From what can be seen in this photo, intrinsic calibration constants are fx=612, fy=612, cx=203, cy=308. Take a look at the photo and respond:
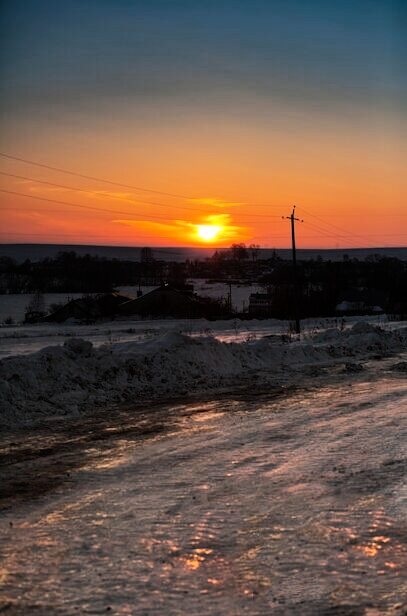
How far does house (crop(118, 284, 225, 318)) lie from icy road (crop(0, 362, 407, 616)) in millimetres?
65416

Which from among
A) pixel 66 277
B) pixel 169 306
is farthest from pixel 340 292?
pixel 66 277

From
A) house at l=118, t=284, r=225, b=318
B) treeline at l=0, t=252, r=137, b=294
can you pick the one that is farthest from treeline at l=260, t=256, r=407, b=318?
treeline at l=0, t=252, r=137, b=294

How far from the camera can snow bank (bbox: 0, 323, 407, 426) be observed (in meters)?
11.2

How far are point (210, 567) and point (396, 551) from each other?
1.56 m

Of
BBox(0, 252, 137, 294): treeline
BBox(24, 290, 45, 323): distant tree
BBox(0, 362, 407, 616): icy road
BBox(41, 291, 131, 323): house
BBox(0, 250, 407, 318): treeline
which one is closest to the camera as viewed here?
BBox(0, 362, 407, 616): icy road

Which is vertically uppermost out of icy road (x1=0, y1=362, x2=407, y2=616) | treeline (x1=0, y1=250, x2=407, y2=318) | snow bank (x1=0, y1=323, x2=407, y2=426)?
treeline (x1=0, y1=250, x2=407, y2=318)

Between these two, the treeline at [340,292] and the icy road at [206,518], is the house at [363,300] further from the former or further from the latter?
the icy road at [206,518]

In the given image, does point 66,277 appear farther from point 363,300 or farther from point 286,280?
point 363,300

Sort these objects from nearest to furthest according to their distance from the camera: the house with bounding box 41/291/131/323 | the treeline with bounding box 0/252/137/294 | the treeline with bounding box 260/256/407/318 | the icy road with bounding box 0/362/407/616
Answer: the icy road with bounding box 0/362/407/616, the house with bounding box 41/291/131/323, the treeline with bounding box 260/256/407/318, the treeline with bounding box 0/252/137/294

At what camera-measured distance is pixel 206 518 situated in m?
5.77

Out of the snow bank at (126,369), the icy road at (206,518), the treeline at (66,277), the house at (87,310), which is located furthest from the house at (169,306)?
the treeline at (66,277)

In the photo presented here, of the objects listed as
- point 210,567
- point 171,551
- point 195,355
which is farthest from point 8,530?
point 195,355

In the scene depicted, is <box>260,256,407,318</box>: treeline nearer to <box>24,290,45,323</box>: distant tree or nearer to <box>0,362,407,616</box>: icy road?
<box>24,290,45,323</box>: distant tree

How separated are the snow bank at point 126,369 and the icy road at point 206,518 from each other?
1431mm
